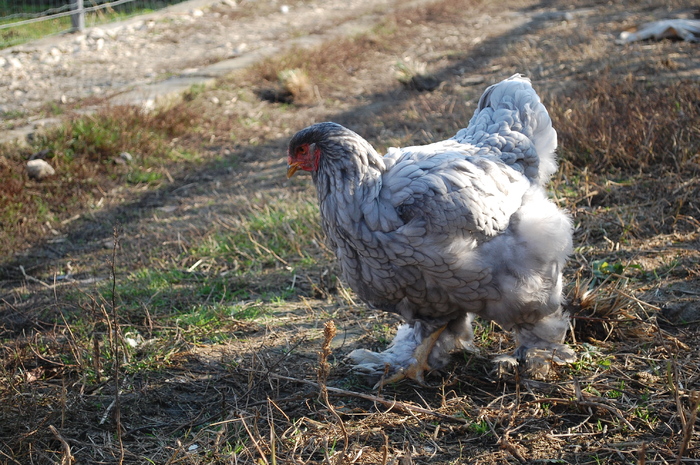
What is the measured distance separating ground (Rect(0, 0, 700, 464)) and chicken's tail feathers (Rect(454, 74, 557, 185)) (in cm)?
74

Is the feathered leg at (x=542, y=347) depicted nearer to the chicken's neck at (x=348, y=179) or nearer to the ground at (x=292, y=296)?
the ground at (x=292, y=296)

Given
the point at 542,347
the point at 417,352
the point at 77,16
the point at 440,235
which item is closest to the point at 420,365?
the point at 417,352

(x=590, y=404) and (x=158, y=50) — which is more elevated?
(x=590, y=404)

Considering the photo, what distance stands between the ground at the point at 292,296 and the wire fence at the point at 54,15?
334 cm

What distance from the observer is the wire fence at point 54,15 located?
960 centimetres

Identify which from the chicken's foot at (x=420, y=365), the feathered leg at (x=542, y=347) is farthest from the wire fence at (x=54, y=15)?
the feathered leg at (x=542, y=347)

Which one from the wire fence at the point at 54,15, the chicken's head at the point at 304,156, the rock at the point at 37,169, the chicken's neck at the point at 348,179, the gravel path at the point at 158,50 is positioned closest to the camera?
the chicken's neck at the point at 348,179

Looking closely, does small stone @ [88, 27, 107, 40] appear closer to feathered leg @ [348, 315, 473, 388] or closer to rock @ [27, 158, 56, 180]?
rock @ [27, 158, 56, 180]

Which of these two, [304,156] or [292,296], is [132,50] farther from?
[304,156]

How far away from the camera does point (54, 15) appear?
912cm

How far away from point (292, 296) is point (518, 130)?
1.78 m

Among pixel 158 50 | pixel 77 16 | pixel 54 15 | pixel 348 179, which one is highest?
pixel 348 179

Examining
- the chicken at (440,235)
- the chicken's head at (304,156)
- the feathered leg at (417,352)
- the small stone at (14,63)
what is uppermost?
the chicken's head at (304,156)

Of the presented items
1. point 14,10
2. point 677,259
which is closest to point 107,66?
point 14,10
